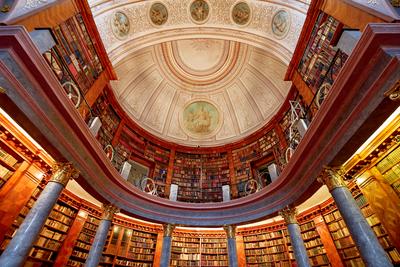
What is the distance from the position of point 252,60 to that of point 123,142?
734cm

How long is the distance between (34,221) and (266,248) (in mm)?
7039

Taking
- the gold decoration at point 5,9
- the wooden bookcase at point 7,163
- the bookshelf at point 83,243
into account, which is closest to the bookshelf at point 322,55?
the gold decoration at point 5,9

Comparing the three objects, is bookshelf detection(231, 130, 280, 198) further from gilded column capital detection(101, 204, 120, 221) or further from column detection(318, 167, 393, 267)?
gilded column capital detection(101, 204, 120, 221)

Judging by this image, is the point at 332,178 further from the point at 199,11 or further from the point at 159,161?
the point at 199,11

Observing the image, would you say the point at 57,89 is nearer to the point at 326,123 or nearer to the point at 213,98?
the point at 326,123

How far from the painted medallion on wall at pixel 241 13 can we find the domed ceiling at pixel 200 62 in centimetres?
3

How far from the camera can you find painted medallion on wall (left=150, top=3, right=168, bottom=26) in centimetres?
739

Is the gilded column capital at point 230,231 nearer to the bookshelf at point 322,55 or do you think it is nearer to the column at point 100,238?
the column at point 100,238

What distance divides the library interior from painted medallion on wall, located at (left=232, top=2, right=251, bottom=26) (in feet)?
0.17

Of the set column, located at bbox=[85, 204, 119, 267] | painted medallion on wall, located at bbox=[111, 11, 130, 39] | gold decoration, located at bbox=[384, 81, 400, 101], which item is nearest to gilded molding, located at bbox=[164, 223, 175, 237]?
column, located at bbox=[85, 204, 119, 267]

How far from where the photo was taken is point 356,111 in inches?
127

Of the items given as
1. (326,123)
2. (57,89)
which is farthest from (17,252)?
(326,123)

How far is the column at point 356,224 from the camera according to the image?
10.1ft

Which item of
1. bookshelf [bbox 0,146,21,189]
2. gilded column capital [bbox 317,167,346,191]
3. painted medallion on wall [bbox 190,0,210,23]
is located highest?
painted medallion on wall [bbox 190,0,210,23]
